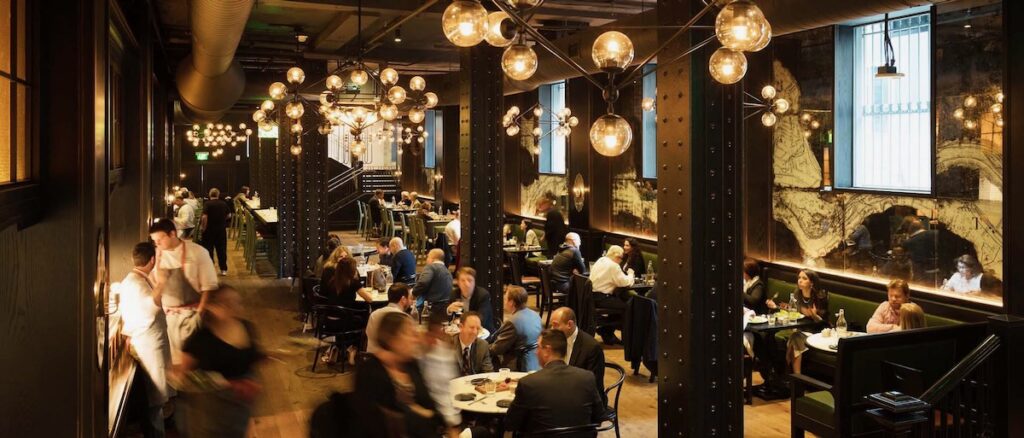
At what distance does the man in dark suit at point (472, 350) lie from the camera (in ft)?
Result: 18.3

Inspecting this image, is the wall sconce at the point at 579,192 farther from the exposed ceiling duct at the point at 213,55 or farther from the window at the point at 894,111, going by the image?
the window at the point at 894,111

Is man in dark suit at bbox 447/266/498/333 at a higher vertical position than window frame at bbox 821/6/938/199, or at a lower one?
lower

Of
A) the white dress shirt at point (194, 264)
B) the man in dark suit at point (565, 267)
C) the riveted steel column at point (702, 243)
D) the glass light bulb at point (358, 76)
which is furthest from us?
the man in dark suit at point (565, 267)

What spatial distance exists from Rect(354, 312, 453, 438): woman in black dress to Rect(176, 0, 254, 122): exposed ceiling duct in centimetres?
263

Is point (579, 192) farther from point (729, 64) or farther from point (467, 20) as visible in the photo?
point (467, 20)

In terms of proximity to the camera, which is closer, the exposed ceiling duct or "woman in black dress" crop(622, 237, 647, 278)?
the exposed ceiling duct

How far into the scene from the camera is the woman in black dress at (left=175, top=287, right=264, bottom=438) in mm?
3686

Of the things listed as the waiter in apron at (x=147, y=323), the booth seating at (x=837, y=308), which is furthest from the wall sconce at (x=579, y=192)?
the waiter in apron at (x=147, y=323)

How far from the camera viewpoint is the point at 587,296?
864cm

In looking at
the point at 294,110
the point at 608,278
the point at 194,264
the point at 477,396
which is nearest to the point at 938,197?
the point at 608,278

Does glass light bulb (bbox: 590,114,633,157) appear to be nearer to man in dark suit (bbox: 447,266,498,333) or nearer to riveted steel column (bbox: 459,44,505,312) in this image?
man in dark suit (bbox: 447,266,498,333)

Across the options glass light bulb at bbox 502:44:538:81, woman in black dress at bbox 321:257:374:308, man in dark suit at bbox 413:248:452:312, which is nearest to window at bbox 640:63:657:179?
man in dark suit at bbox 413:248:452:312

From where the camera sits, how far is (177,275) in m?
6.17

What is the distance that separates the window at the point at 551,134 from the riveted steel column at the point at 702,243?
11.3 metres
